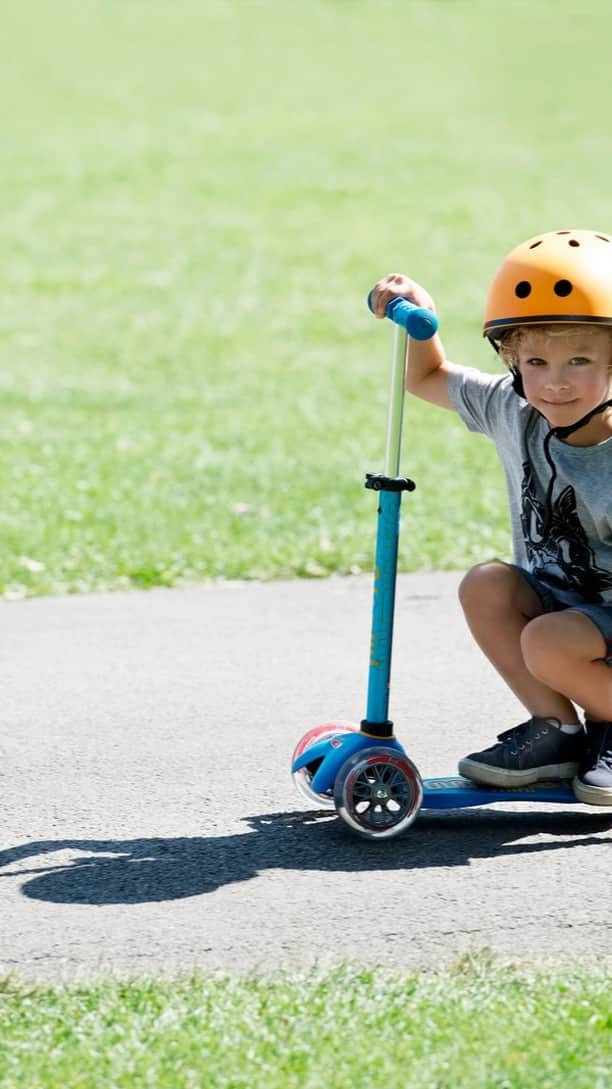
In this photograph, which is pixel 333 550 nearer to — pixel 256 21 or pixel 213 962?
pixel 213 962

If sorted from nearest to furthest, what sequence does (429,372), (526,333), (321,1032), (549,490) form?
(321,1032) < (526,333) < (549,490) < (429,372)

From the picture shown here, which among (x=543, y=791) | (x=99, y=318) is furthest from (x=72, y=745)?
(x=99, y=318)

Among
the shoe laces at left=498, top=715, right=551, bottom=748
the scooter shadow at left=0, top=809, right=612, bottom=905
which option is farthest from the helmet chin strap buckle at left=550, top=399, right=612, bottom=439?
the scooter shadow at left=0, top=809, right=612, bottom=905

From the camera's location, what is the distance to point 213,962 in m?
3.30

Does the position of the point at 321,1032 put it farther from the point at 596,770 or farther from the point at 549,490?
the point at 549,490

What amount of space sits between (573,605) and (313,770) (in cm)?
76

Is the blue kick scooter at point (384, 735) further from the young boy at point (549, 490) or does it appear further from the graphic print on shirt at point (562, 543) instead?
the graphic print on shirt at point (562, 543)

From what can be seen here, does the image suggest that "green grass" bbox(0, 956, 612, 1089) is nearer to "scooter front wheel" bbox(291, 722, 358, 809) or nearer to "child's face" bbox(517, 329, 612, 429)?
"scooter front wheel" bbox(291, 722, 358, 809)

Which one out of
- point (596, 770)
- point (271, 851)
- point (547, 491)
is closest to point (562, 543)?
point (547, 491)

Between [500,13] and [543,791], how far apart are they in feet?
119

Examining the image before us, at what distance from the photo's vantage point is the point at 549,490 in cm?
400

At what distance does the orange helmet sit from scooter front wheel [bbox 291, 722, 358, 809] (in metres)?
1.06

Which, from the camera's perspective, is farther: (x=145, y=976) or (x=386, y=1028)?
(x=145, y=976)

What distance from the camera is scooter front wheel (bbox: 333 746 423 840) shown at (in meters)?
3.87
